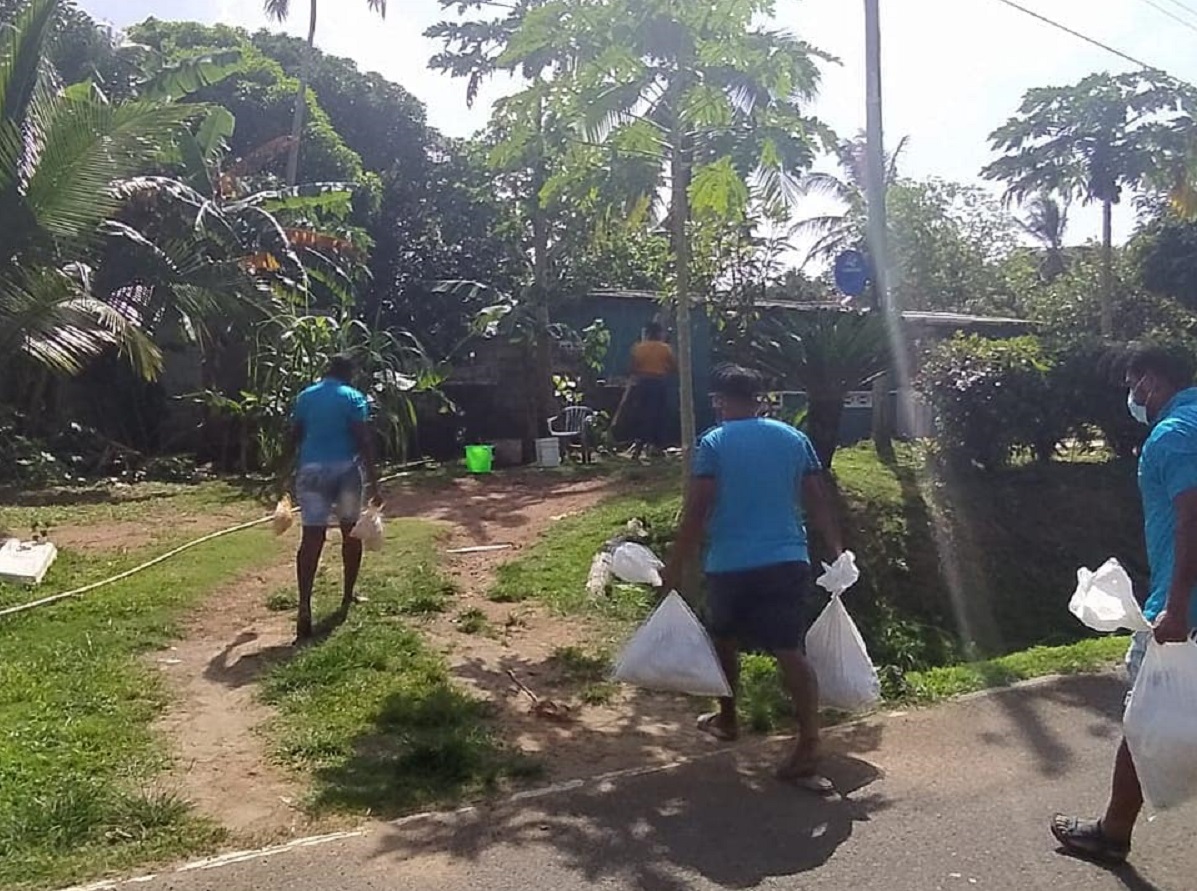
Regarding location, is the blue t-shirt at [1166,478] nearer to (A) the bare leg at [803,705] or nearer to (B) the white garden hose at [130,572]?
(A) the bare leg at [803,705]

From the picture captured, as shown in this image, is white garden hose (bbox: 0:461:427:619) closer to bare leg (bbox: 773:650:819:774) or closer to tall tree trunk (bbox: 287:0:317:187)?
bare leg (bbox: 773:650:819:774)

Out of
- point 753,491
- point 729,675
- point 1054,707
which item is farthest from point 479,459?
point 753,491

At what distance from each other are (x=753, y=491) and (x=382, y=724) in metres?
2.03

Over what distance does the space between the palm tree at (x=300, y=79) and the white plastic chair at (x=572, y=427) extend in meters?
6.65

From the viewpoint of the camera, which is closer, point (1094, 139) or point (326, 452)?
point (326, 452)

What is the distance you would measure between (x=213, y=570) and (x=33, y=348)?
2.53 metres

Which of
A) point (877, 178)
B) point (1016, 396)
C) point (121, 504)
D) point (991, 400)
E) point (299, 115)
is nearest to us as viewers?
point (991, 400)

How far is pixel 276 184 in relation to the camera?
2028 centimetres

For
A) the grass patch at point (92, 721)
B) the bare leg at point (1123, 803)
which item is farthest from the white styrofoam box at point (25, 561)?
the bare leg at point (1123, 803)

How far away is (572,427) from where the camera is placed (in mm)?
16375

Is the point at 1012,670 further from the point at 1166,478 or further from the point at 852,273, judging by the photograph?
the point at 852,273

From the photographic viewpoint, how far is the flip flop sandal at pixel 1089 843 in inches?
172

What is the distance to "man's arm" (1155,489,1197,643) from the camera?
3998 mm

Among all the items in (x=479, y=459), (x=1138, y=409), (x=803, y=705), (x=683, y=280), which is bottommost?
(x=803, y=705)
